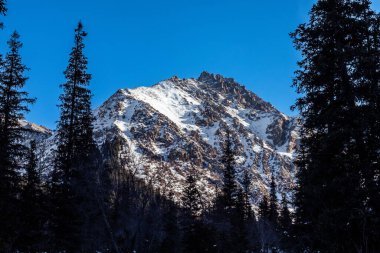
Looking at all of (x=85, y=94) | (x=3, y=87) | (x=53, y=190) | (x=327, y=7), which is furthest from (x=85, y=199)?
(x=327, y=7)

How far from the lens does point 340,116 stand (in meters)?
15.9

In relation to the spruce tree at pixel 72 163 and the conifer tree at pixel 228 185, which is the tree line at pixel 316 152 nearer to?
the spruce tree at pixel 72 163

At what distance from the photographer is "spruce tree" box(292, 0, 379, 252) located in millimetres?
14719

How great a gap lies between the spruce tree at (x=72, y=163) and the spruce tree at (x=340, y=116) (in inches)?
448

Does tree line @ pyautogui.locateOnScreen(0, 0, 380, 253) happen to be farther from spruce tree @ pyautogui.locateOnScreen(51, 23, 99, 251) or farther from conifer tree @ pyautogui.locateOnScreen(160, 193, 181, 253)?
conifer tree @ pyautogui.locateOnScreen(160, 193, 181, 253)

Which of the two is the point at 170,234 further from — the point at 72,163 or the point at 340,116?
the point at 340,116

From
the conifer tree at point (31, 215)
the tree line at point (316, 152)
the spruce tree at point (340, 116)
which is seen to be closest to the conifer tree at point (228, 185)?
the tree line at point (316, 152)

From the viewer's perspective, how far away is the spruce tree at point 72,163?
76.5 ft

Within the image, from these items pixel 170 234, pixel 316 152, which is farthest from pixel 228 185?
pixel 316 152

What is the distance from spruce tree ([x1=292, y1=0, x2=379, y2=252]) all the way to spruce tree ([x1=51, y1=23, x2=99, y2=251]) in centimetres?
1137

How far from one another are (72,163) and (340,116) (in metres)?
15.2

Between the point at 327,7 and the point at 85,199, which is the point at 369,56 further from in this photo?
the point at 85,199

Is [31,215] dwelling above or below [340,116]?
below

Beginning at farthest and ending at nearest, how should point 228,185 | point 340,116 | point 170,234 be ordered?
point 170,234 < point 228,185 < point 340,116
